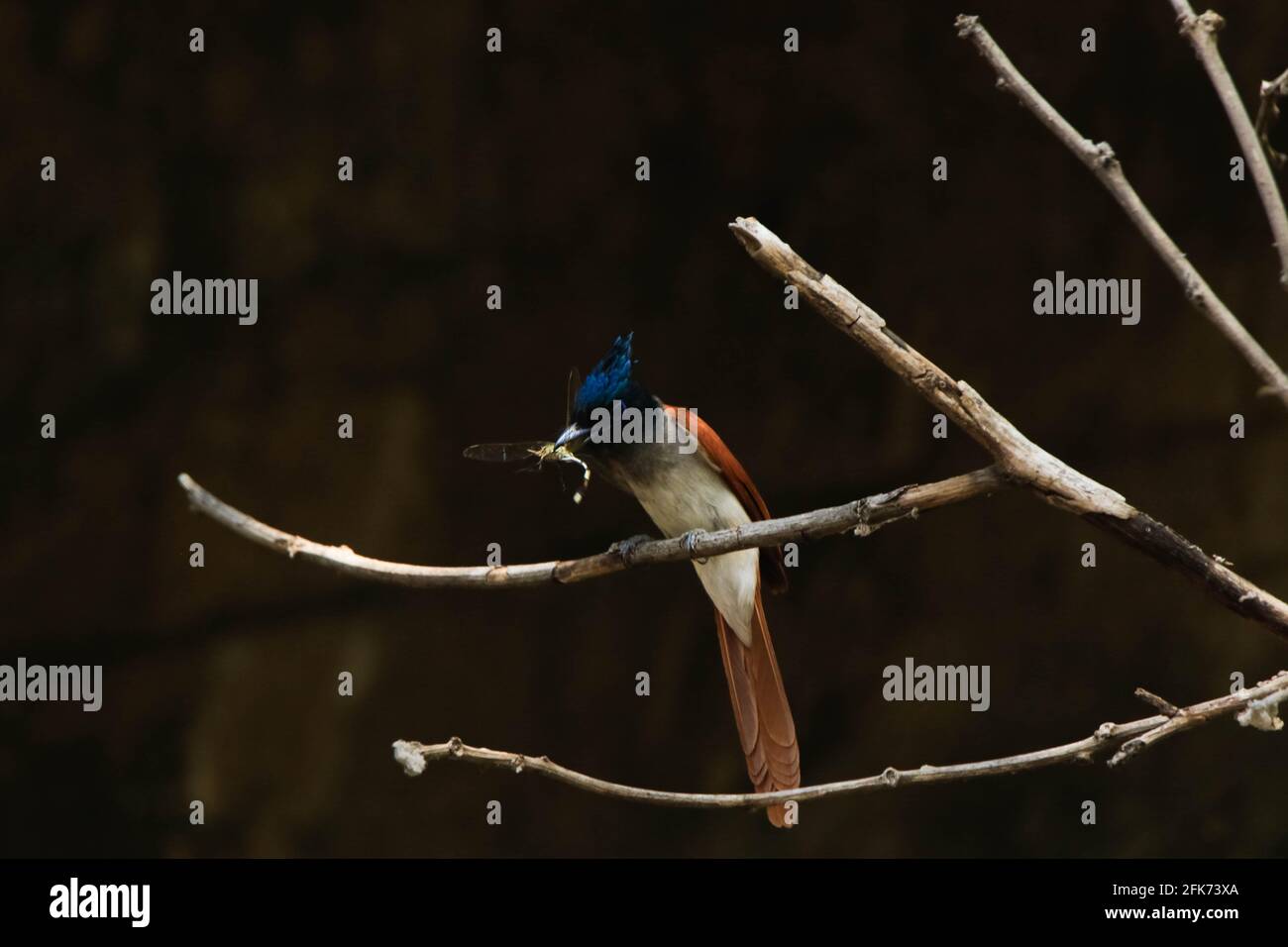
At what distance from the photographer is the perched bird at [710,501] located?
2.75m

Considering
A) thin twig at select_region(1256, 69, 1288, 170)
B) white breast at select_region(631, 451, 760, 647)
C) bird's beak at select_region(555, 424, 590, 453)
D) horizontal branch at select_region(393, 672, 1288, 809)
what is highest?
thin twig at select_region(1256, 69, 1288, 170)

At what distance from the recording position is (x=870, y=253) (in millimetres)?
4469

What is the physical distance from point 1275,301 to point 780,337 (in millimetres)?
1505

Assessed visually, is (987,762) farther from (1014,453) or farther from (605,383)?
(605,383)

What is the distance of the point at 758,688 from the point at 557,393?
1.67 metres

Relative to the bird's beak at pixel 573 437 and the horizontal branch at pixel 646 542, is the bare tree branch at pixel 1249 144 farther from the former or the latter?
the bird's beak at pixel 573 437

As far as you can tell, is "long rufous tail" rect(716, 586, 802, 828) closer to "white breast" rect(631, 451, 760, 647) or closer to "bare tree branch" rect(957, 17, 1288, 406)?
"white breast" rect(631, 451, 760, 647)

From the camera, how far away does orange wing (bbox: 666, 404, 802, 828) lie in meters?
2.91

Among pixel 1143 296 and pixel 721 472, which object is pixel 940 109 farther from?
pixel 721 472

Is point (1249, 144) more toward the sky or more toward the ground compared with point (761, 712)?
more toward the sky

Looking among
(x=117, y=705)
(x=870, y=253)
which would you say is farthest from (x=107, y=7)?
(x=870, y=253)

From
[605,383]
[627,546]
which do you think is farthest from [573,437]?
[627,546]

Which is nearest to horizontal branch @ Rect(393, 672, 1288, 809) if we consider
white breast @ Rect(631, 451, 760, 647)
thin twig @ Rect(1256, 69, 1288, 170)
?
thin twig @ Rect(1256, 69, 1288, 170)

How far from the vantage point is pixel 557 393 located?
448 centimetres
